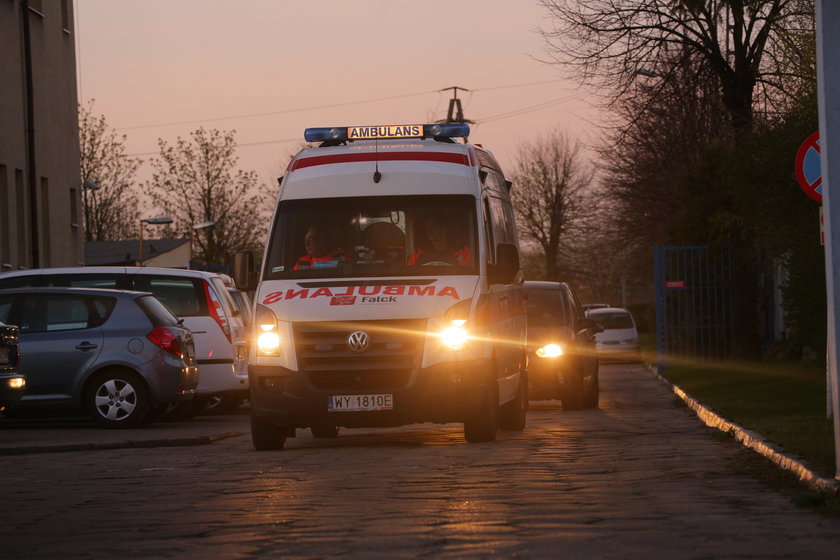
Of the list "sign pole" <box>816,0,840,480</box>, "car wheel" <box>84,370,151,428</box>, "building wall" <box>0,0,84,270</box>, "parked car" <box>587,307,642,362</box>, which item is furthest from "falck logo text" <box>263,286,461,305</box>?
"parked car" <box>587,307,642,362</box>

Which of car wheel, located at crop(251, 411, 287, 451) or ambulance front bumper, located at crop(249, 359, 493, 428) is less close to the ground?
ambulance front bumper, located at crop(249, 359, 493, 428)

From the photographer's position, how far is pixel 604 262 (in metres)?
80.3

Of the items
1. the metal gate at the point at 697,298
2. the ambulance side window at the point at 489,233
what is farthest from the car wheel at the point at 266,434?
the metal gate at the point at 697,298

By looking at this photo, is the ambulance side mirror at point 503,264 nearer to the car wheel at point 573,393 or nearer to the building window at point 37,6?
the car wheel at point 573,393

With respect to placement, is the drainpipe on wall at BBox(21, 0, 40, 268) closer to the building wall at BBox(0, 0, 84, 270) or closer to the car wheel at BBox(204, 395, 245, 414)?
the building wall at BBox(0, 0, 84, 270)

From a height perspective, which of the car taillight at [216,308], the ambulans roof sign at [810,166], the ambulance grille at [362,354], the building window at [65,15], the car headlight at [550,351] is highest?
the building window at [65,15]

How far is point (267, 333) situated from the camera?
13398 millimetres

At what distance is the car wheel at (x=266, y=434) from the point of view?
45.0 feet

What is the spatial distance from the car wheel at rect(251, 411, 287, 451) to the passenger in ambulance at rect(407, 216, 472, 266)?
1957 mm

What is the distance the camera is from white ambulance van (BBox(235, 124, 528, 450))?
13.2 m

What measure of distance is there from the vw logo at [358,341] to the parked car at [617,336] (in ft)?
97.6

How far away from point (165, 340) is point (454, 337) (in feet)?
18.8

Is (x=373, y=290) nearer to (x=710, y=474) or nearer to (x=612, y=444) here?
(x=612, y=444)

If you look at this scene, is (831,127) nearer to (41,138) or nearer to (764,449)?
(764,449)
